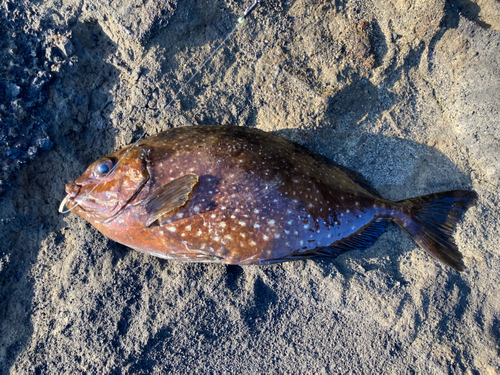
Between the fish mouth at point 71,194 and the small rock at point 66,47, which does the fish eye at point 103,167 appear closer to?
the fish mouth at point 71,194

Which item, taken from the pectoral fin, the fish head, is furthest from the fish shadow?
the fish head

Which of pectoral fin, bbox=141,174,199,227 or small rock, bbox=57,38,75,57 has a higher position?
small rock, bbox=57,38,75,57

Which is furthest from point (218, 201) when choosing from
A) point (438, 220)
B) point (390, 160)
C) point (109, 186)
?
point (438, 220)

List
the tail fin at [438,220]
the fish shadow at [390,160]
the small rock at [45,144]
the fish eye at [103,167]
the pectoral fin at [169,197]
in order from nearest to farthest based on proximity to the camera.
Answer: the pectoral fin at [169,197] → the fish eye at [103,167] → the small rock at [45,144] → the tail fin at [438,220] → the fish shadow at [390,160]

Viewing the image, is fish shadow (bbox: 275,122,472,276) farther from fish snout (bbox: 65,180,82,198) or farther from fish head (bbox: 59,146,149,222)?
fish snout (bbox: 65,180,82,198)

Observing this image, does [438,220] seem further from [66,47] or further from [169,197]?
[66,47]

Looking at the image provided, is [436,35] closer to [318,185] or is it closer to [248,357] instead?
[318,185]

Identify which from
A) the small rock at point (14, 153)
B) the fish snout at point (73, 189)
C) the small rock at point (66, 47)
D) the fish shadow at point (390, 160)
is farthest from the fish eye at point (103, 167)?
the fish shadow at point (390, 160)
